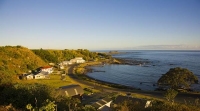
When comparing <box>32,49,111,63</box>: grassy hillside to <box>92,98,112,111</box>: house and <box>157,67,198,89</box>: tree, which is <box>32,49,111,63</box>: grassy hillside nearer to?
<box>157,67,198,89</box>: tree

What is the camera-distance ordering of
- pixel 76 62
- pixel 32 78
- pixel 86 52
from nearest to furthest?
pixel 32 78, pixel 76 62, pixel 86 52

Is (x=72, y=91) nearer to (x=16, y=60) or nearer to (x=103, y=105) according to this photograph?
(x=103, y=105)

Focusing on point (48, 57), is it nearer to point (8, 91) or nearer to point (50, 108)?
point (8, 91)

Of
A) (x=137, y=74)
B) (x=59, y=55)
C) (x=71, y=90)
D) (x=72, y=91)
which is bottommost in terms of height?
(x=137, y=74)

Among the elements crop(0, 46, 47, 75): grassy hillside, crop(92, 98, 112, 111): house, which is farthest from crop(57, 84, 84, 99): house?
crop(0, 46, 47, 75): grassy hillside

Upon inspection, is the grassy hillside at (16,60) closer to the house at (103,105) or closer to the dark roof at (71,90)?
the dark roof at (71,90)

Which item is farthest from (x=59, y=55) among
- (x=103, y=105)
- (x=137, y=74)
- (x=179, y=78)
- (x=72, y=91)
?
(x=103, y=105)

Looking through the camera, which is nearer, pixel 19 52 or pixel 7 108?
pixel 7 108

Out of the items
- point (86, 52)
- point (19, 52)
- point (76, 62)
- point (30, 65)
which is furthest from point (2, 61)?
point (86, 52)

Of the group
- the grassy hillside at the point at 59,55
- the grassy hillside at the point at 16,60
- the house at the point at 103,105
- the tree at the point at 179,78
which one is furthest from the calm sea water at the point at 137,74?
the grassy hillside at the point at 59,55

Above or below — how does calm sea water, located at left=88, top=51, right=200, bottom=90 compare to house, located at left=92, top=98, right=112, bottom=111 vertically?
below

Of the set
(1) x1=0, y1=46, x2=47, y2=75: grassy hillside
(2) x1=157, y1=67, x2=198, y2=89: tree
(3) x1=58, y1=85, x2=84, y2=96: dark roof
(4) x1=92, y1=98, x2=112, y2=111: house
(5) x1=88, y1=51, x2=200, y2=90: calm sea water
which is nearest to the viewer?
(4) x1=92, y1=98, x2=112, y2=111: house
